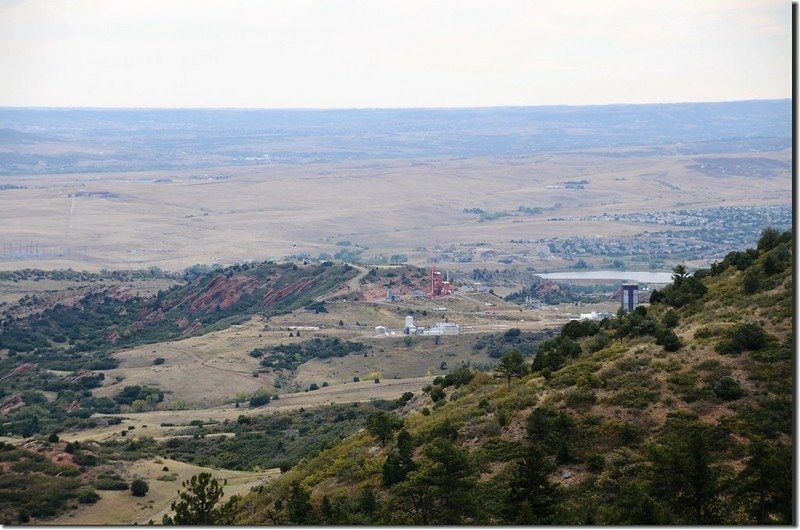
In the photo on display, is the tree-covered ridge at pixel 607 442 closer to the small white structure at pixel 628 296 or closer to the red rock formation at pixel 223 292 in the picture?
the small white structure at pixel 628 296

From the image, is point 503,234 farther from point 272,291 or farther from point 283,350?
point 283,350

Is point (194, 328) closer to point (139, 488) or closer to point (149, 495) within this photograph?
point (139, 488)

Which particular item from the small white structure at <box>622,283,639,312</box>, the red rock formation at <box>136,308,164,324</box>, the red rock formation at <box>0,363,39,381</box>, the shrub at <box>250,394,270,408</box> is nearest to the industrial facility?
the small white structure at <box>622,283,639,312</box>

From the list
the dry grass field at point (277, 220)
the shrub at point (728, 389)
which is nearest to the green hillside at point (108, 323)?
the shrub at point (728, 389)

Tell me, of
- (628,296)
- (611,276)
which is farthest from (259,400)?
(611,276)

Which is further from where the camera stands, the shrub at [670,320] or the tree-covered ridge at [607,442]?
the shrub at [670,320]

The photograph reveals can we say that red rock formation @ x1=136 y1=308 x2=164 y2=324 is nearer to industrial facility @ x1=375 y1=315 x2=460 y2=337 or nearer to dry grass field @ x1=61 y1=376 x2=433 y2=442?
industrial facility @ x1=375 y1=315 x2=460 y2=337

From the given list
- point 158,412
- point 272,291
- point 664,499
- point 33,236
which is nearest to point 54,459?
point 664,499
